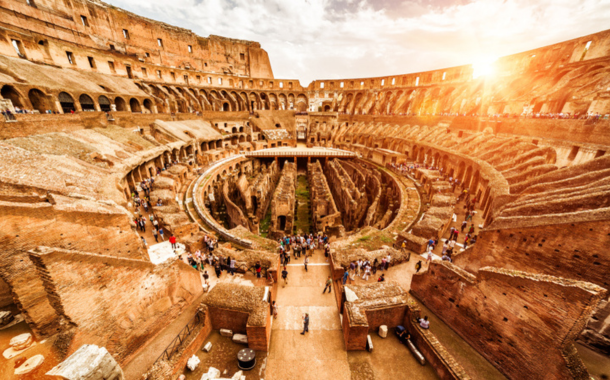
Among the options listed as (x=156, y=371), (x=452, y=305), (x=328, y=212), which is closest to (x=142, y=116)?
(x=328, y=212)

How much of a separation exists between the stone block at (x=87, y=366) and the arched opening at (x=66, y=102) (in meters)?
27.0

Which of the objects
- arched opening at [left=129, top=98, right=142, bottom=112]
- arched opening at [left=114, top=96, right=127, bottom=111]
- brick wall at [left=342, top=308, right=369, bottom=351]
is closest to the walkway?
brick wall at [left=342, top=308, right=369, bottom=351]

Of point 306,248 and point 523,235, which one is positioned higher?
point 523,235

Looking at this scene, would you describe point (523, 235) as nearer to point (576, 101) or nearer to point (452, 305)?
point (452, 305)

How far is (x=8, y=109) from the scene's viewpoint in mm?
13117

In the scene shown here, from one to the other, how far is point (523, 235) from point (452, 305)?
3.00m

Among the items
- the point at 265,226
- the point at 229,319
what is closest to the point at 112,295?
the point at 229,319

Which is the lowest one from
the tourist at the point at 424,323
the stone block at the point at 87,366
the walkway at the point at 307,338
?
the walkway at the point at 307,338

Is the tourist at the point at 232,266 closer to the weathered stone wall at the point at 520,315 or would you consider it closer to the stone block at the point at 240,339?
the stone block at the point at 240,339

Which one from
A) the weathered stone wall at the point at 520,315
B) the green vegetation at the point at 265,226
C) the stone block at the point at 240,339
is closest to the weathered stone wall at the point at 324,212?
the green vegetation at the point at 265,226

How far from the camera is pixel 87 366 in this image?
4.01 m

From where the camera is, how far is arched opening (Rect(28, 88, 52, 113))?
18770 millimetres

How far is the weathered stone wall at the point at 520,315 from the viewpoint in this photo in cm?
473

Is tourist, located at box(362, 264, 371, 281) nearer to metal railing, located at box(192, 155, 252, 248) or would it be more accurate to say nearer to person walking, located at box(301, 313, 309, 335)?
person walking, located at box(301, 313, 309, 335)
